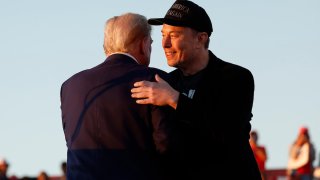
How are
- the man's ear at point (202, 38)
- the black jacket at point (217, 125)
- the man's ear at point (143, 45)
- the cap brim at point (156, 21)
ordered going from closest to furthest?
the black jacket at point (217, 125)
the man's ear at point (143, 45)
the cap brim at point (156, 21)
the man's ear at point (202, 38)

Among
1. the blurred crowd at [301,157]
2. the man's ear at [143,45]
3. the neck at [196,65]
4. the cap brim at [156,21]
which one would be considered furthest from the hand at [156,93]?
the blurred crowd at [301,157]

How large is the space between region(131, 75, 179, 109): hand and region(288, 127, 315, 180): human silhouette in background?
10.4 m

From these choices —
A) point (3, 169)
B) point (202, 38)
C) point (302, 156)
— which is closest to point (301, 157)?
point (302, 156)

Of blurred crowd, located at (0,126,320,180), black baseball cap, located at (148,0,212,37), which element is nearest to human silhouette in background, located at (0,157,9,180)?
blurred crowd, located at (0,126,320,180)

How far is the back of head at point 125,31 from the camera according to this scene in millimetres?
5930

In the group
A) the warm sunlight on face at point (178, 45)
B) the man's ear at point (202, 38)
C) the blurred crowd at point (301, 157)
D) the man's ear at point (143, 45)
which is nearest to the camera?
the man's ear at point (143, 45)

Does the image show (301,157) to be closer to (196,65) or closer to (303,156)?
(303,156)

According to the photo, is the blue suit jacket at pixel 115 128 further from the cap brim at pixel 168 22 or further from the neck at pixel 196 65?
the neck at pixel 196 65

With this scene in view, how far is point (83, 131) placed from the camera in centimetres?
592

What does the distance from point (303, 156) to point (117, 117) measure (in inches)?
412

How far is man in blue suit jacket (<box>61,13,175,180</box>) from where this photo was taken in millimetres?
5785

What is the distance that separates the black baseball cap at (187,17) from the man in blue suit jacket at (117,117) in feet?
1.04

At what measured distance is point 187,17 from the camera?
639cm

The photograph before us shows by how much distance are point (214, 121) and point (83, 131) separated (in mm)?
766
